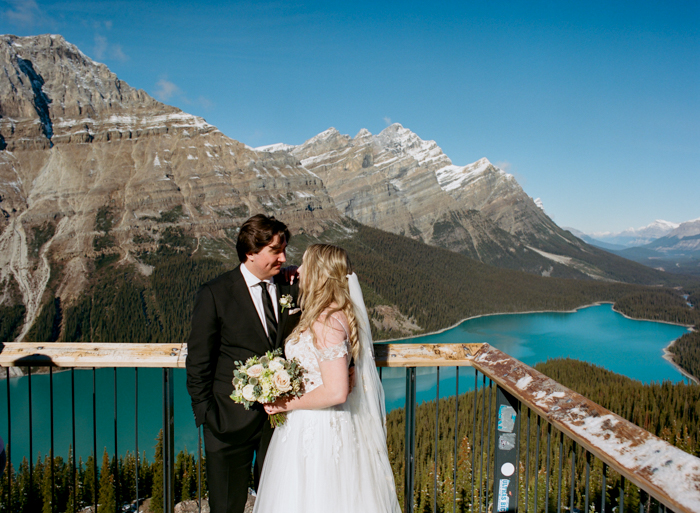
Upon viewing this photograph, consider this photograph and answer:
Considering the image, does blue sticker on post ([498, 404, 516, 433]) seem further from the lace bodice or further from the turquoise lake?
the turquoise lake

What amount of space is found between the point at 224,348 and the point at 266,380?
0.40 metres

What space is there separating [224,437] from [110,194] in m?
156

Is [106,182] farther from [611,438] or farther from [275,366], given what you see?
[611,438]

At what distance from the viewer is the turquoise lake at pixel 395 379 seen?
138 ft

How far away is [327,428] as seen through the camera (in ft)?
8.13

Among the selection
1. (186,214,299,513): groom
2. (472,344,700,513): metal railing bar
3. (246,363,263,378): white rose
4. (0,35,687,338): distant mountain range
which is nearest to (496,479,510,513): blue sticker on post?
(472,344,700,513): metal railing bar

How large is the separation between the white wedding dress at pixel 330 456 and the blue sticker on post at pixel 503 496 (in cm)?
55

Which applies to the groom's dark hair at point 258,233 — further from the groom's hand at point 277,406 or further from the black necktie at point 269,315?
the groom's hand at point 277,406

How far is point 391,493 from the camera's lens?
2545 mm

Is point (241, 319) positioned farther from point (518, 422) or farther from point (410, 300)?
point (410, 300)

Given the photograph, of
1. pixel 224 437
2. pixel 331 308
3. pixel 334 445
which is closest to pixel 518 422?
pixel 334 445

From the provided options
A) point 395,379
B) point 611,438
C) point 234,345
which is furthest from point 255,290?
point 395,379

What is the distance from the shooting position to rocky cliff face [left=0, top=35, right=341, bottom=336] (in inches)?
4847

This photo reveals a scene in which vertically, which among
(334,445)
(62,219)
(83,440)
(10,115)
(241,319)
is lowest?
(83,440)
